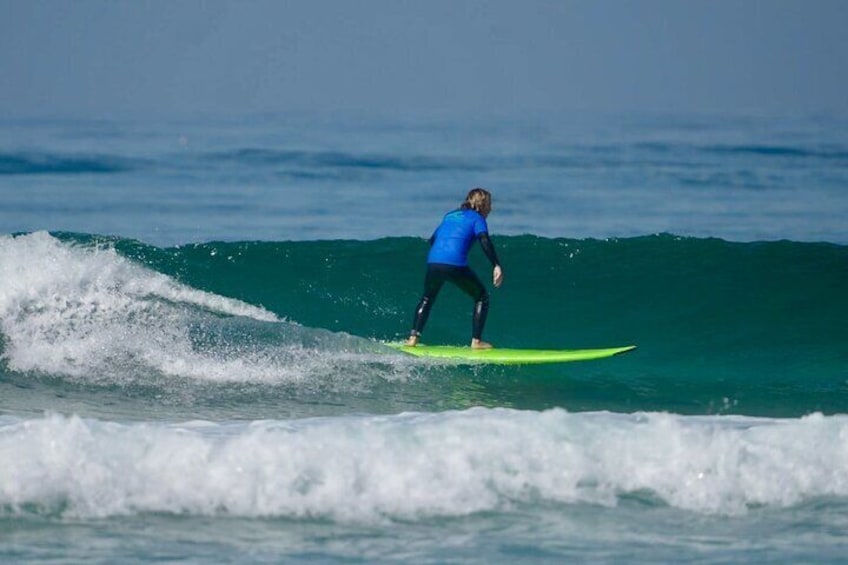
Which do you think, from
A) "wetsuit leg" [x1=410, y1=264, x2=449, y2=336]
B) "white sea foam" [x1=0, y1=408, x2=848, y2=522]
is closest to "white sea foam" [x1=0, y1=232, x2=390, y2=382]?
"wetsuit leg" [x1=410, y1=264, x2=449, y2=336]

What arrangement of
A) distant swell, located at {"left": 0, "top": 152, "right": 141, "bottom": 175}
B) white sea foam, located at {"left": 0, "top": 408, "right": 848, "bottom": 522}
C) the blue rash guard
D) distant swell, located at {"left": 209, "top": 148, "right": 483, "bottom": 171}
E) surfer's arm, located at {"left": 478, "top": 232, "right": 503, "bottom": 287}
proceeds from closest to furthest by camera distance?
white sea foam, located at {"left": 0, "top": 408, "right": 848, "bottom": 522} → surfer's arm, located at {"left": 478, "top": 232, "right": 503, "bottom": 287} → the blue rash guard → distant swell, located at {"left": 0, "top": 152, "right": 141, "bottom": 175} → distant swell, located at {"left": 209, "top": 148, "right": 483, "bottom": 171}

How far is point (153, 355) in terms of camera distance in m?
11.0

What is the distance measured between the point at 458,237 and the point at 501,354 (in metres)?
0.93

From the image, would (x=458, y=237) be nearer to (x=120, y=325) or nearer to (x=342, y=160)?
(x=120, y=325)

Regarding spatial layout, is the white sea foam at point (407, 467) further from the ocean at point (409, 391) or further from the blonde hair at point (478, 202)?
the blonde hair at point (478, 202)

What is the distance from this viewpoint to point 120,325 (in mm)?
11609

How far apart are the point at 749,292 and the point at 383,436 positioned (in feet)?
28.4

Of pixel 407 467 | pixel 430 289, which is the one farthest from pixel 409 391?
pixel 407 467

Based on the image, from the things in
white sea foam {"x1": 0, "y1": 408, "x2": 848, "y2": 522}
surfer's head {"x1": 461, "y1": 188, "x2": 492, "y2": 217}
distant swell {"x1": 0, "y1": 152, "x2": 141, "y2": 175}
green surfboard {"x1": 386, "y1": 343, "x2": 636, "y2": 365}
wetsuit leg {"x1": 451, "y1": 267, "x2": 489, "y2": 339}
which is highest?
distant swell {"x1": 0, "y1": 152, "x2": 141, "y2": 175}

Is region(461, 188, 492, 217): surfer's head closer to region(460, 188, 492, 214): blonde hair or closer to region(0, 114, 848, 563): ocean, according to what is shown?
region(460, 188, 492, 214): blonde hair

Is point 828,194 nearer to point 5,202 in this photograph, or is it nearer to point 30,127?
point 5,202

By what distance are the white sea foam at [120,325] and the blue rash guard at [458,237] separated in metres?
1.10

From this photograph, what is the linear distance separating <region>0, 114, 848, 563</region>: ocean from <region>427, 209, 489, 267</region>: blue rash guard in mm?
766

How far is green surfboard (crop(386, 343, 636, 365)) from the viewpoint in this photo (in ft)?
36.7
